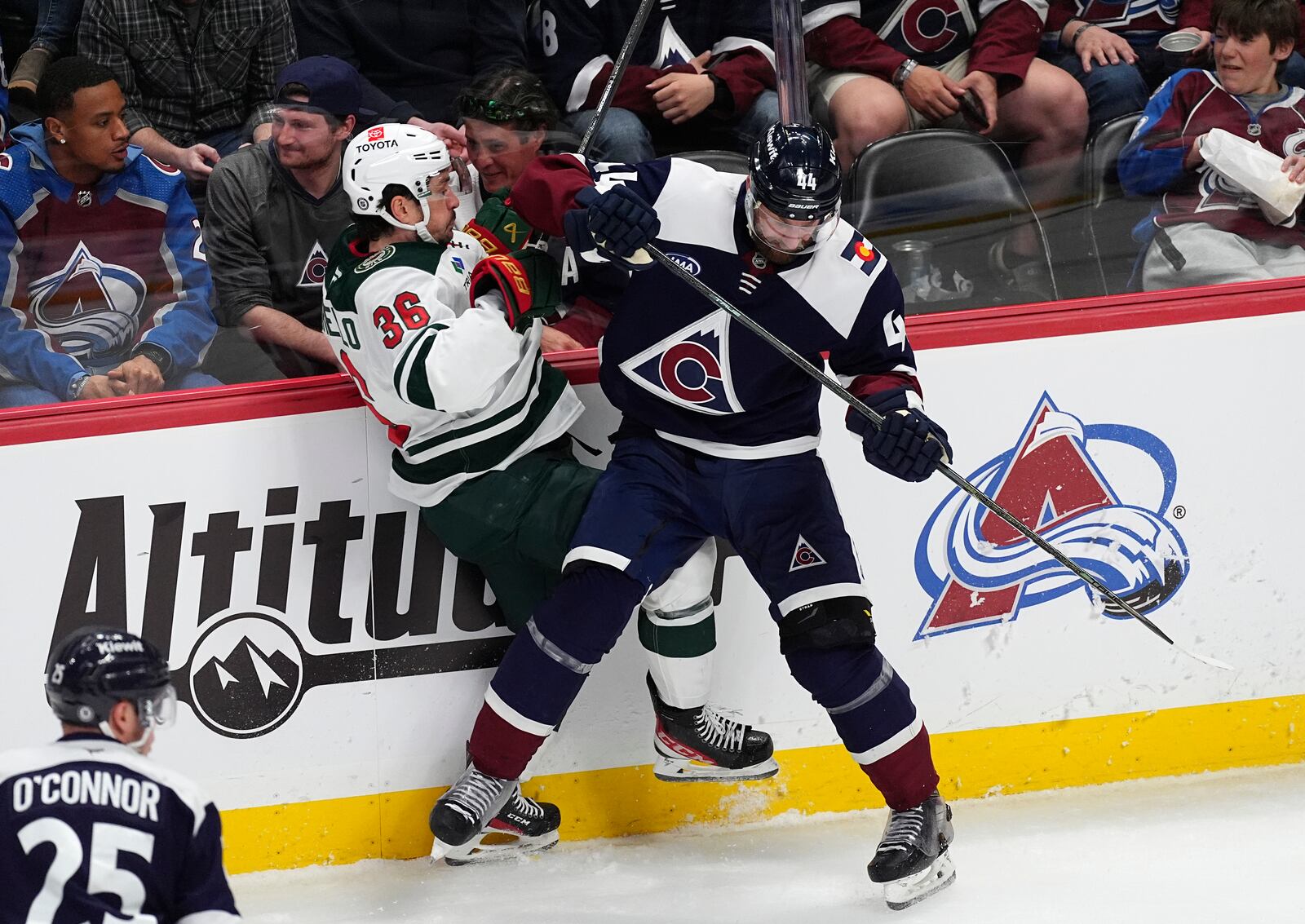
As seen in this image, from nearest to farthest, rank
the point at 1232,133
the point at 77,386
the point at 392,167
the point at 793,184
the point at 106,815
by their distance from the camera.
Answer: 1. the point at 106,815
2. the point at 793,184
3. the point at 392,167
4. the point at 77,386
5. the point at 1232,133

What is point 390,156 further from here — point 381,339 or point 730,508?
point 730,508

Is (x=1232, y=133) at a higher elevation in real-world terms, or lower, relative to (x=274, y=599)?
higher

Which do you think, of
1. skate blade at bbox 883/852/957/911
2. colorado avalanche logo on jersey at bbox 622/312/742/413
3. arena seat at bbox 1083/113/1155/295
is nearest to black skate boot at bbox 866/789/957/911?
skate blade at bbox 883/852/957/911

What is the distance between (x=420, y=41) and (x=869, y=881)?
180 centimetres

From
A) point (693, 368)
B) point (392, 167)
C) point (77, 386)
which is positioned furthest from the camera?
point (77, 386)

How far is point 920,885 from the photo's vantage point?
271 centimetres

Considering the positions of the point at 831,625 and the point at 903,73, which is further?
the point at 903,73

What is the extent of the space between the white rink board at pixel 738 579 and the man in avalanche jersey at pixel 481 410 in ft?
0.49

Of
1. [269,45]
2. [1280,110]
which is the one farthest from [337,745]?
[1280,110]

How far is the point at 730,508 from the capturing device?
105 inches

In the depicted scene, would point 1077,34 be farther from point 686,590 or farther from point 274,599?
point 274,599

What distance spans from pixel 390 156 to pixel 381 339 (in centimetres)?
31

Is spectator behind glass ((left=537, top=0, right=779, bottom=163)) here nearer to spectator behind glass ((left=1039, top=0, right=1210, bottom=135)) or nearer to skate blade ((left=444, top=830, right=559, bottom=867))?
spectator behind glass ((left=1039, top=0, right=1210, bottom=135))

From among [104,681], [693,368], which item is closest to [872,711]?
[693,368]
